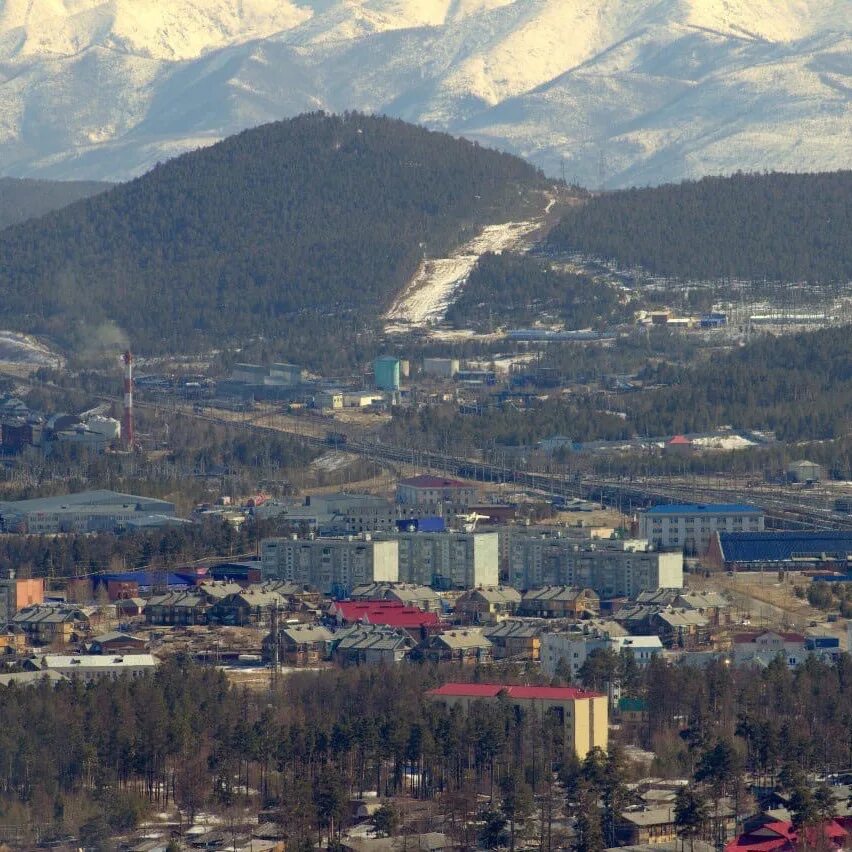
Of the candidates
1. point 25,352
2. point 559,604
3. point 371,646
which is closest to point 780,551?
point 559,604

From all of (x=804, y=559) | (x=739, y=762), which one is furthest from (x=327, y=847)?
(x=804, y=559)

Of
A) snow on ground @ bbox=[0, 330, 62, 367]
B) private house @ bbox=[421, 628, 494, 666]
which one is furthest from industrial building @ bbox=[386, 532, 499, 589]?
snow on ground @ bbox=[0, 330, 62, 367]

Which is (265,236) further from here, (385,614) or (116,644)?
(116,644)

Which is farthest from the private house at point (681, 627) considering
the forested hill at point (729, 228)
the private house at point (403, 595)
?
the forested hill at point (729, 228)

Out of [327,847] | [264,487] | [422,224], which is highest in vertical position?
[422,224]

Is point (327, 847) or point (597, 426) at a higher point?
point (597, 426)

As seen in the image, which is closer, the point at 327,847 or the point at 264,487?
the point at 327,847

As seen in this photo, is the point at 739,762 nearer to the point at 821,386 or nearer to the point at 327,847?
the point at 327,847

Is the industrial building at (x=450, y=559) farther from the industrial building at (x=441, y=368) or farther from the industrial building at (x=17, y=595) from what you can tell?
the industrial building at (x=441, y=368)
